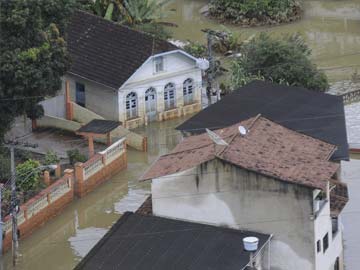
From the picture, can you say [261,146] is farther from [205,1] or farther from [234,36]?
[205,1]

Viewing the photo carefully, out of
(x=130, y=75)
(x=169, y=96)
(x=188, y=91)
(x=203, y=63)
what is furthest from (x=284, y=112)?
(x=188, y=91)

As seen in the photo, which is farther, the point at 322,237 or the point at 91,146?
the point at 91,146

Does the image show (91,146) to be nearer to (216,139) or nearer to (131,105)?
(131,105)

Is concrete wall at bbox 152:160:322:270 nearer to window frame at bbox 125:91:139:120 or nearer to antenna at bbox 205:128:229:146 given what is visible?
antenna at bbox 205:128:229:146

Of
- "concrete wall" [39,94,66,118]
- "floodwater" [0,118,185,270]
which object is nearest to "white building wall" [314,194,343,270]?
"floodwater" [0,118,185,270]

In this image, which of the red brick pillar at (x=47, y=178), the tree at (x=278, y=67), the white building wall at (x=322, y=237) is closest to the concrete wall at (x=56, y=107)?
the tree at (x=278, y=67)

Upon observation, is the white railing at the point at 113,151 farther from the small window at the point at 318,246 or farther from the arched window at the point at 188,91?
the small window at the point at 318,246

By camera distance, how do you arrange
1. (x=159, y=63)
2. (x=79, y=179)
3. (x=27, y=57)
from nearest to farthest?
(x=79, y=179), (x=27, y=57), (x=159, y=63)
